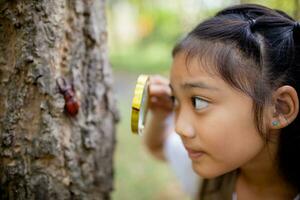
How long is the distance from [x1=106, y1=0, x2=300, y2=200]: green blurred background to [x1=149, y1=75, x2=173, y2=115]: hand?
0.27 metres

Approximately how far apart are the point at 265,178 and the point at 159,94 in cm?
52

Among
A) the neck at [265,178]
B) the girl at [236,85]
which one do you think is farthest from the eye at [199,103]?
the neck at [265,178]

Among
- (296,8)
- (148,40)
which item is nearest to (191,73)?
(296,8)

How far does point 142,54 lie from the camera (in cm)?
937

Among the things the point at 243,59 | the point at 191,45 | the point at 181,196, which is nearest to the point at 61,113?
the point at 191,45

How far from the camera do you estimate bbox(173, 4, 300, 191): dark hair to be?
1.17 m

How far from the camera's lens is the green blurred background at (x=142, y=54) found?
2025 millimetres

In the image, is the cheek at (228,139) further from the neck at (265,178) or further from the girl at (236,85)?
the neck at (265,178)

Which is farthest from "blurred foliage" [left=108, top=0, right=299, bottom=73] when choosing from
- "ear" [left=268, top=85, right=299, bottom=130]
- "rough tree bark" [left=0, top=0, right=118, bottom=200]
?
"ear" [left=268, top=85, right=299, bottom=130]

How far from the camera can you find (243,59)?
117 cm

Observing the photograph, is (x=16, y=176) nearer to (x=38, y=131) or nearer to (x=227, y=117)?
(x=38, y=131)

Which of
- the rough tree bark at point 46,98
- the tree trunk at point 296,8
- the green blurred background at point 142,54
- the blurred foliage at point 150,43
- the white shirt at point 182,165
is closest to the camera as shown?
the rough tree bark at point 46,98

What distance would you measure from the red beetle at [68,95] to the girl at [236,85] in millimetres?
312

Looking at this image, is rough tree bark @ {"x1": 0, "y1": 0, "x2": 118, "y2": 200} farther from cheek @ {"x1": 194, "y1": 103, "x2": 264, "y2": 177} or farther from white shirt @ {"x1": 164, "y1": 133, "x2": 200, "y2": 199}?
white shirt @ {"x1": 164, "y1": 133, "x2": 200, "y2": 199}
